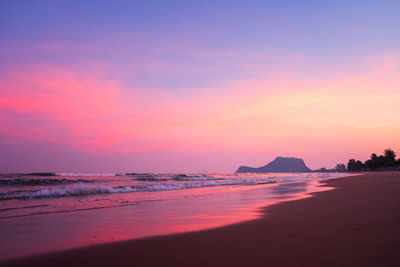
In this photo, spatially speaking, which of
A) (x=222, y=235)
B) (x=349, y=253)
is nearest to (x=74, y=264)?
(x=222, y=235)

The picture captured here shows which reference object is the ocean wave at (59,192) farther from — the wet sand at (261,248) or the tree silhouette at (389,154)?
the tree silhouette at (389,154)

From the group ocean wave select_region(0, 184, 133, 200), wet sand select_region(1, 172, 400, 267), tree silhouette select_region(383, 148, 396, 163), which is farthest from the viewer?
tree silhouette select_region(383, 148, 396, 163)

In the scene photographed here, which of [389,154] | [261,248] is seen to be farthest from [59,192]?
[389,154]

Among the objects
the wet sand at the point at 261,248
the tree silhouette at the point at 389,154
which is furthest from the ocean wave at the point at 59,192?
the tree silhouette at the point at 389,154

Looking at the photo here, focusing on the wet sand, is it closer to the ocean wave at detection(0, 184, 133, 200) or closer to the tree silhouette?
the ocean wave at detection(0, 184, 133, 200)

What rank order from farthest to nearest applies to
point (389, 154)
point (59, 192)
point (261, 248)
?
point (389, 154) → point (59, 192) → point (261, 248)

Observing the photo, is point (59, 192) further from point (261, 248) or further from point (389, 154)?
point (389, 154)

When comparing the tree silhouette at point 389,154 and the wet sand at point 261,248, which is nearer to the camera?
the wet sand at point 261,248

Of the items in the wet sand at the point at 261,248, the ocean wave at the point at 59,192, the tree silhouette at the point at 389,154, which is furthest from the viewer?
the tree silhouette at the point at 389,154

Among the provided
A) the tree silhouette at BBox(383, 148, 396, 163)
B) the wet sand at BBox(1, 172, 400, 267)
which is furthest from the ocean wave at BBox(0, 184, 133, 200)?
the tree silhouette at BBox(383, 148, 396, 163)

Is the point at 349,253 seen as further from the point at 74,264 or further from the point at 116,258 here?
the point at 74,264

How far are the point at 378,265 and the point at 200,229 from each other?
364 centimetres

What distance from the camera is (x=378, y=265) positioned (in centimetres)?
358

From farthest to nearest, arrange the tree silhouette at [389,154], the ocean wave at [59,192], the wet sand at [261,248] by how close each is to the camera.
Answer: the tree silhouette at [389,154]
the ocean wave at [59,192]
the wet sand at [261,248]
